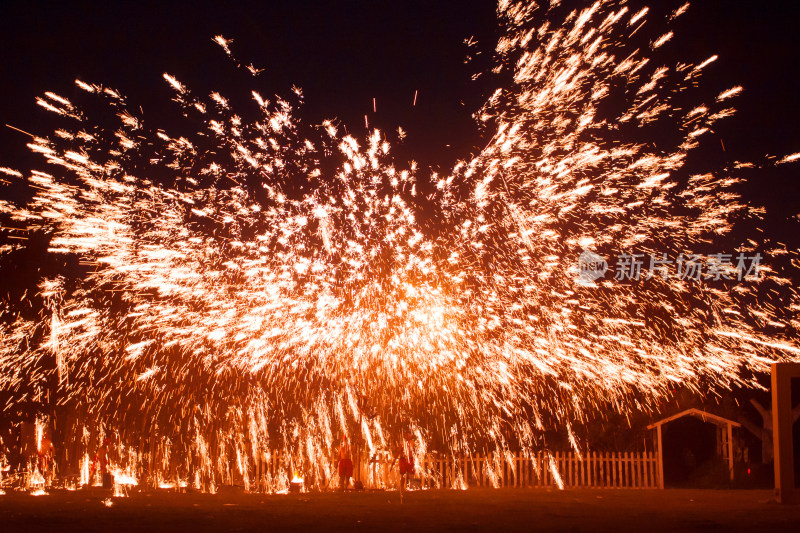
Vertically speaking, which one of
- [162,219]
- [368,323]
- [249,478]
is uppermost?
[162,219]

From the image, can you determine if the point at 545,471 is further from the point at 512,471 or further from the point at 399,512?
the point at 399,512

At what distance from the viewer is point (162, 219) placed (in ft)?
59.6

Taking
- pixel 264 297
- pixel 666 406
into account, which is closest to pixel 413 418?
pixel 264 297

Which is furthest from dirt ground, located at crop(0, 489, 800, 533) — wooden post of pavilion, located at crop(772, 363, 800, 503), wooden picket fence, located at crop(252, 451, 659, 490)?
wooden picket fence, located at crop(252, 451, 659, 490)

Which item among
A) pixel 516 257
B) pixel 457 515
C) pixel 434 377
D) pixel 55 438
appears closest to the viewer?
pixel 457 515

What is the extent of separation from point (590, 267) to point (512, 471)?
21.6 feet

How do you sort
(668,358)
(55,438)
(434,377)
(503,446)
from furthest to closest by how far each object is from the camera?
(55,438) → (503,446) → (668,358) → (434,377)

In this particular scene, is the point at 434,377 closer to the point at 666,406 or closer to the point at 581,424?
the point at 581,424

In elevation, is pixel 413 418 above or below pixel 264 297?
below

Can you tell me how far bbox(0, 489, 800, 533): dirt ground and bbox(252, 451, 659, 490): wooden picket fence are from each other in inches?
112

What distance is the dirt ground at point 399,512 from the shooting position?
34.6ft

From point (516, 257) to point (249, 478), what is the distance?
30.4 feet

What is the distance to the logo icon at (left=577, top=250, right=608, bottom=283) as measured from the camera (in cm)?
1757

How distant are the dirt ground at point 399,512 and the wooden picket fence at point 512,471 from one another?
284cm
